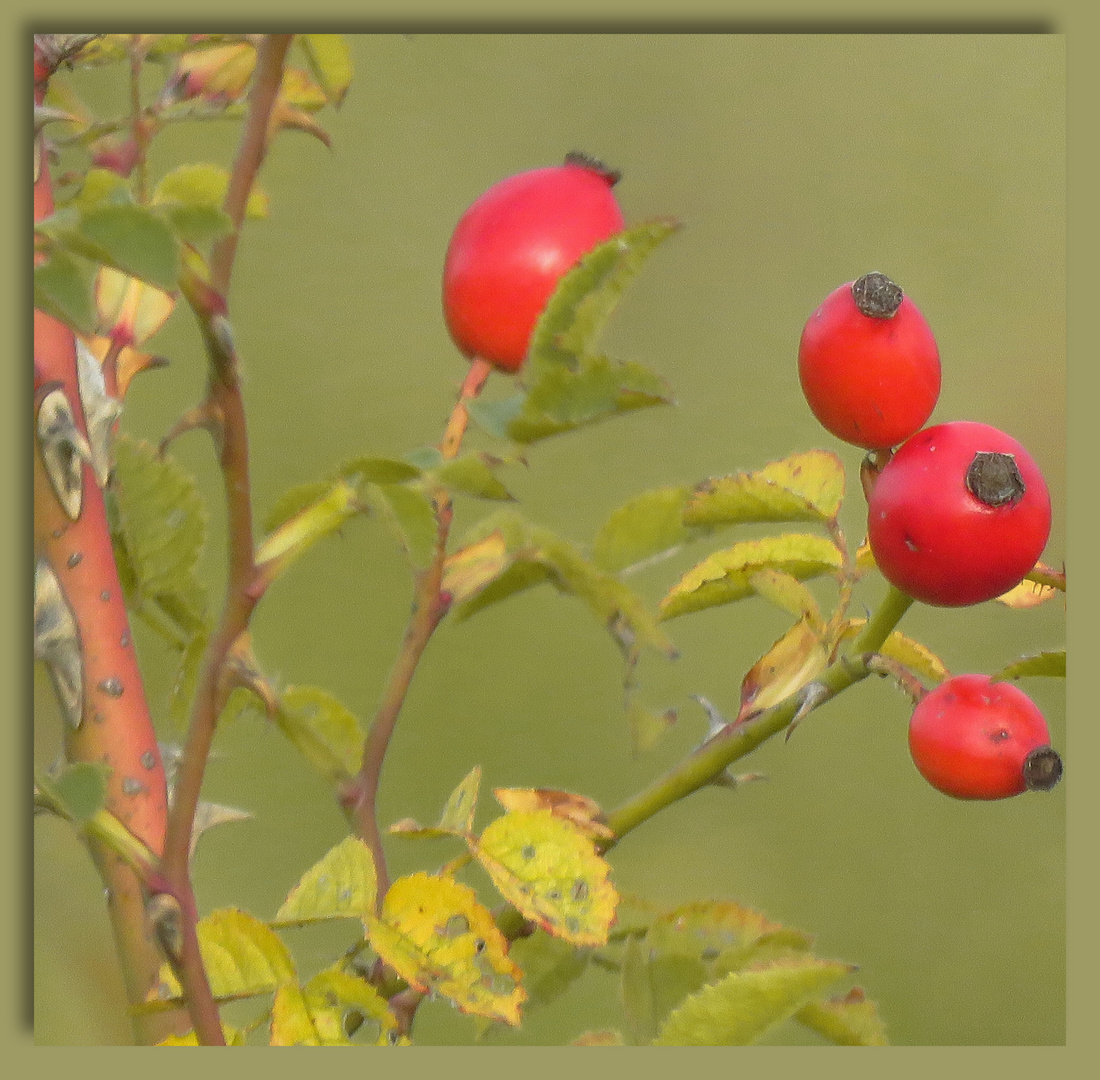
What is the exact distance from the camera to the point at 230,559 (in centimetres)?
47

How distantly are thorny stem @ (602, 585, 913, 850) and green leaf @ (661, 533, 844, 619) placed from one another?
0.07 m

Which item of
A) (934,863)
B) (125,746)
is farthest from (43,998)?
(934,863)

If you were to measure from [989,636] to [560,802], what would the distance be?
80cm

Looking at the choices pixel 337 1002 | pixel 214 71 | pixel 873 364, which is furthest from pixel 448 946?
pixel 214 71

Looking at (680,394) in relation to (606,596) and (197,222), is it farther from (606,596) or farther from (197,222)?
(197,222)

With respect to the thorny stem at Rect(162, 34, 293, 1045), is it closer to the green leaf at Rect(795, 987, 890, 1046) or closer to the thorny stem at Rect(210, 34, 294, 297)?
the thorny stem at Rect(210, 34, 294, 297)

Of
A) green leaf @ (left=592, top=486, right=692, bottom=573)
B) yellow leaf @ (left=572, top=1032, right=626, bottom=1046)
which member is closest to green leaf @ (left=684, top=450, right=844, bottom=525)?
green leaf @ (left=592, top=486, right=692, bottom=573)

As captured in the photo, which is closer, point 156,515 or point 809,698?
point 809,698

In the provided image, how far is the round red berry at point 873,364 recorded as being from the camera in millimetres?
478

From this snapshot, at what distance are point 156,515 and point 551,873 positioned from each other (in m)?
0.27

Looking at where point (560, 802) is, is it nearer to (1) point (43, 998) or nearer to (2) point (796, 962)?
(2) point (796, 962)

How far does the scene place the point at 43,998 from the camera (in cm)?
73

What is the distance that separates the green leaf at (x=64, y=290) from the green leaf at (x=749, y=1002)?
307 millimetres

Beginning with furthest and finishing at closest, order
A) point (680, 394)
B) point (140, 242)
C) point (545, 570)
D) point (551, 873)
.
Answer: point (680, 394) → point (545, 570) → point (551, 873) → point (140, 242)
